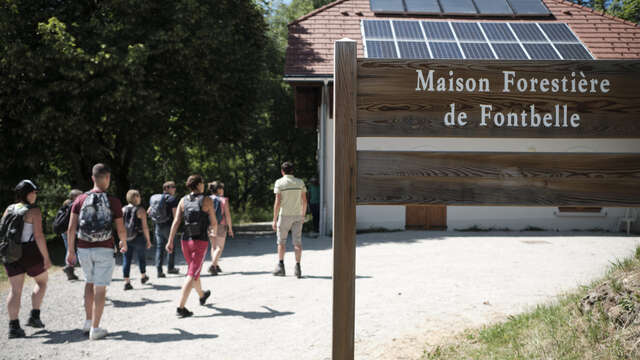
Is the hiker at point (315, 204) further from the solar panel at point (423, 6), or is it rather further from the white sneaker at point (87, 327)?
the white sneaker at point (87, 327)

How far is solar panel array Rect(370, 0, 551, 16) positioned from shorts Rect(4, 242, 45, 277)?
1359 centimetres

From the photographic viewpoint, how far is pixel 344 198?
113 inches

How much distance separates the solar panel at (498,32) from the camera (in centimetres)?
1379

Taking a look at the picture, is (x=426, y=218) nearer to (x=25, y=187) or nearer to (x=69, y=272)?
(x=69, y=272)

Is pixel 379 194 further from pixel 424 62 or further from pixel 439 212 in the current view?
pixel 439 212

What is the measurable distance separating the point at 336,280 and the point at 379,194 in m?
0.62

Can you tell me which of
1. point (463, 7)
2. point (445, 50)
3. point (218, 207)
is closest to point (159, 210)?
point (218, 207)

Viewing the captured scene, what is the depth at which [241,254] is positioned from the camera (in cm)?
1103

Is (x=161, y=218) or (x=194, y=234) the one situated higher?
(x=194, y=234)

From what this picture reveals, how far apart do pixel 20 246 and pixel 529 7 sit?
17152mm

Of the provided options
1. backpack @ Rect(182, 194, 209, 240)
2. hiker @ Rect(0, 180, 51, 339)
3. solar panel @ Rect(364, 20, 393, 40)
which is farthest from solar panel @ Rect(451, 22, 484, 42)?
hiker @ Rect(0, 180, 51, 339)

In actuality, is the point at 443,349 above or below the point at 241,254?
above

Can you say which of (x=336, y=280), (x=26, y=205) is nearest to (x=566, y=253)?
(x=336, y=280)

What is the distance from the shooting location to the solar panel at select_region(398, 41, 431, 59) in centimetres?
1227
